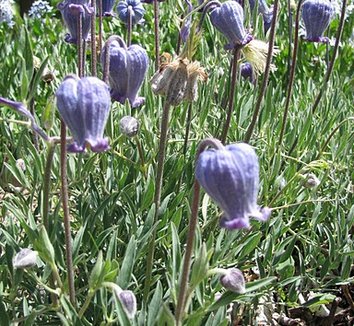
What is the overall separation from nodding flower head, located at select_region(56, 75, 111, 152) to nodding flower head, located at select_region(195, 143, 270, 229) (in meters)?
0.23

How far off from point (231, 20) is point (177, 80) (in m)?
0.38

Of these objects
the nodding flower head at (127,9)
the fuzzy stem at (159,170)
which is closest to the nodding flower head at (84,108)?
the fuzzy stem at (159,170)

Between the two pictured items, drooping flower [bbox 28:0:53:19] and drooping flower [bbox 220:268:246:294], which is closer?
drooping flower [bbox 220:268:246:294]

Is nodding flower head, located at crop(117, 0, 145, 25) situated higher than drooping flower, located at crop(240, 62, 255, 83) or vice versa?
nodding flower head, located at crop(117, 0, 145, 25)

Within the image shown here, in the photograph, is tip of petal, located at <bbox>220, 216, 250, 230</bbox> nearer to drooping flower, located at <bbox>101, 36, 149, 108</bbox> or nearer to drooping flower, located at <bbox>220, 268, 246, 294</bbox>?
drooping flower, located at <bbox>220, 268, 246, 294</bbox>

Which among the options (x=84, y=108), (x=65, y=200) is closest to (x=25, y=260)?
(x=65, y=200)

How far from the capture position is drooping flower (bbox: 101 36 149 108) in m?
1.97

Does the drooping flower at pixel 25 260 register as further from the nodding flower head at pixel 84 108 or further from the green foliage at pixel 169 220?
the nodding flower head at pixel 84 108

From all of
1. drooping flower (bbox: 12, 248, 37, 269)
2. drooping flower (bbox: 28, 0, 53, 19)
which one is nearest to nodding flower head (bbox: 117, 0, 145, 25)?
drooping flower (bbox: 12, 248, 37, 269)

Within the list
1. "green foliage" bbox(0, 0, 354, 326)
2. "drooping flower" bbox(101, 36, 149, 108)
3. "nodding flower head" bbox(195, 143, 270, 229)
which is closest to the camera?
"nodding flower head" bbox(195, 143, 270, 229)

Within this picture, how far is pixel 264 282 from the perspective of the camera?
174 centimetres

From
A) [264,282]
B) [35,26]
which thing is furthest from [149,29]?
[264,282]

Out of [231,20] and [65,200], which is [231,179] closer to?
[65,200]

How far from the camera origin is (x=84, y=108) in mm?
1471
